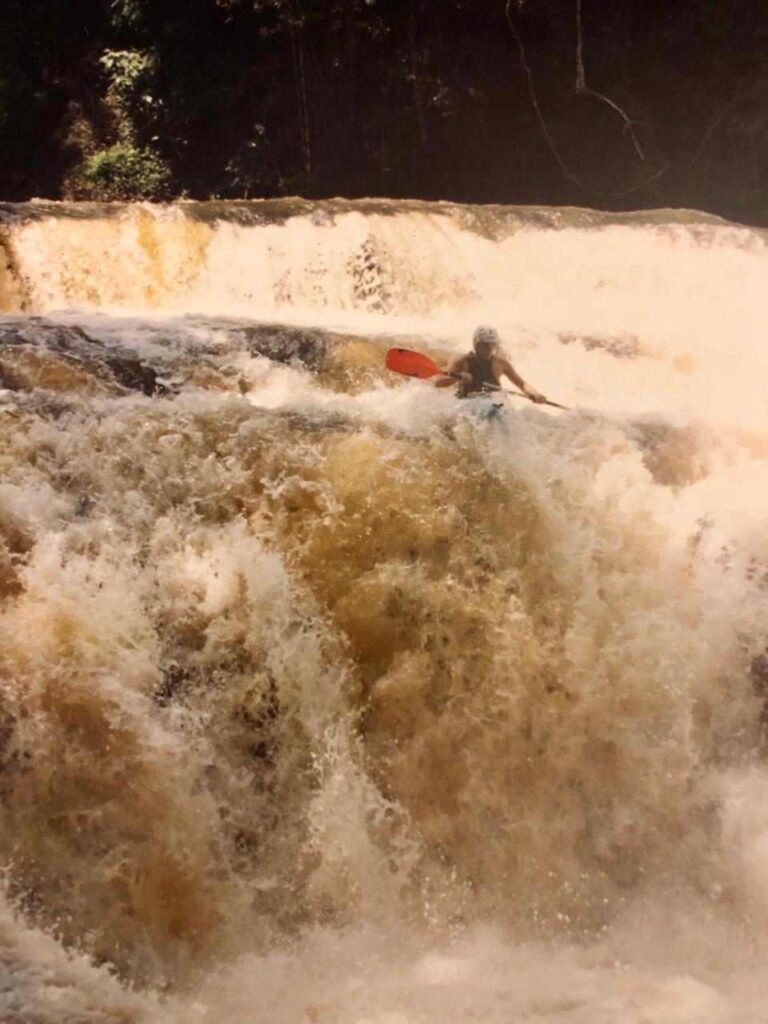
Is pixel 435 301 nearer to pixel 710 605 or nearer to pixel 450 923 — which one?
pixel 710 605

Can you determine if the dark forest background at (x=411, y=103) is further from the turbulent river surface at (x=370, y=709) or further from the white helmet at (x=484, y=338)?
the turbulent river surface at (x=370, y=709)

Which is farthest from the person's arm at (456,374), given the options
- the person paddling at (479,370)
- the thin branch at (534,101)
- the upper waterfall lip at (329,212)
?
the thin branch at (534,101)

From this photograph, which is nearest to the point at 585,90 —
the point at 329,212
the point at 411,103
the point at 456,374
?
the point at 411,103

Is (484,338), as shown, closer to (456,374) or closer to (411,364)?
(456,374)

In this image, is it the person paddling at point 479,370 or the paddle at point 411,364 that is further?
the paddle at point 411,364

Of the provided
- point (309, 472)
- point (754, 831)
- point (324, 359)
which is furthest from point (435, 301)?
point (754, 831)

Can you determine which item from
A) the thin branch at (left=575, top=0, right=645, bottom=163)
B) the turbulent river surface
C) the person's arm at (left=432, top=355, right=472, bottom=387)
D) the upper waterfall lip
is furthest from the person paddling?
the thin branch at (left=575, top=0, right=645, bottom=163)

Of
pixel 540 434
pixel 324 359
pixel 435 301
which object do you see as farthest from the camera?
pixel 435 301

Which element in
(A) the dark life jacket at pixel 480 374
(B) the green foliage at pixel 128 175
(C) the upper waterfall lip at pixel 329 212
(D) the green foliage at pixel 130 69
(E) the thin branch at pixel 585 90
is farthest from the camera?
(B) the green foliage at pixel 128 175
